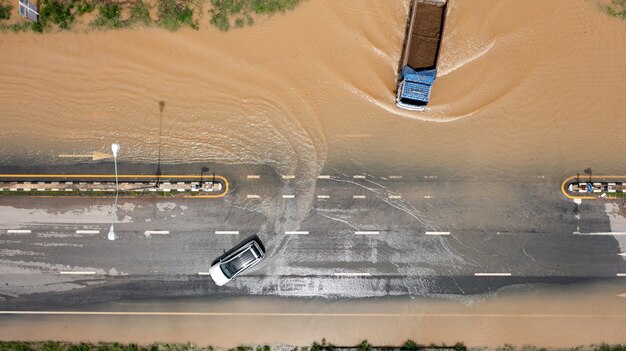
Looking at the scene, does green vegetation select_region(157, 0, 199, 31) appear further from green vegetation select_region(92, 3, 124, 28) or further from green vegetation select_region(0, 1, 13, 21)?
green vegetation select_region(0, 1, 13, 21)

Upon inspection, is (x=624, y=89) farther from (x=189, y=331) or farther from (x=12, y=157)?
(x=12, y=157)

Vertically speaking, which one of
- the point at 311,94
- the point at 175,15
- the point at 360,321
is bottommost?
the point at 360,321

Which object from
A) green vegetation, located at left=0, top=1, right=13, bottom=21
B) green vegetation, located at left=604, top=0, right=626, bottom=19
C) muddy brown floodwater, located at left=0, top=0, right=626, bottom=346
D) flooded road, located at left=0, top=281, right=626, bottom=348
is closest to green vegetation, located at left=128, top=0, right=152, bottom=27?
muddy brown floodwater, located at left=0, top=0, right=626, bottom=346

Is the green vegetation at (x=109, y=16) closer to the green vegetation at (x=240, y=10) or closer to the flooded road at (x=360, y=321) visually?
the green vegetation at (x=240, y=10)

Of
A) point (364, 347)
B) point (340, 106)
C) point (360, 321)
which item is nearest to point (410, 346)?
point (364, 347)

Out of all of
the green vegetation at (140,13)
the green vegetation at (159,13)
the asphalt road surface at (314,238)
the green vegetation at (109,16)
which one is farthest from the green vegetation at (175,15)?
the asphalt road surface at (314,238)

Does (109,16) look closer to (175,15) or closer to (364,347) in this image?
(175,15)
